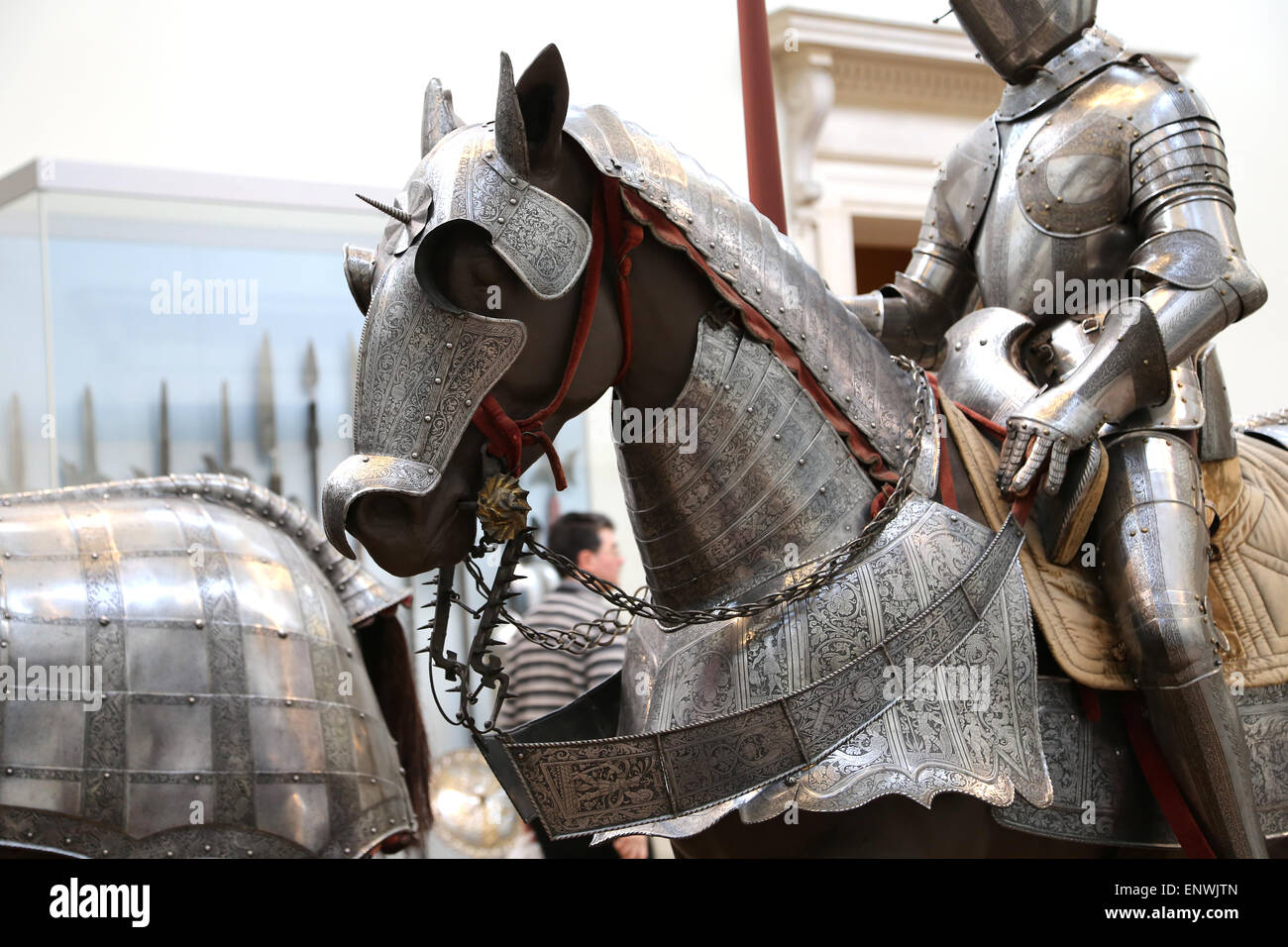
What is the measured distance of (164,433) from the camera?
4484 millimetres

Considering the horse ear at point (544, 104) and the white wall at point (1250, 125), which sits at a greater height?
the white wall at point (1250, 125)

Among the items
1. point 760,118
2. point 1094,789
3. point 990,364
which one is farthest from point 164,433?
point 1094,789

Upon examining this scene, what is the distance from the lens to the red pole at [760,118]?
2.73 m

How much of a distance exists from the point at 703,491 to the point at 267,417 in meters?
3.04

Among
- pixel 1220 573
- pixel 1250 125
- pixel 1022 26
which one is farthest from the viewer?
pixel 1250 125

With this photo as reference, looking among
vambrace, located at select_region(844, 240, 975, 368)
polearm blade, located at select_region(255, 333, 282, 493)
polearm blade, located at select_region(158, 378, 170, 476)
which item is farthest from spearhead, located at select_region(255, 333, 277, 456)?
vambrace, located at select_region(844, 240, 975, 368)

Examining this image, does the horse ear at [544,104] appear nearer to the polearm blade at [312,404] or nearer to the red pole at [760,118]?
the red pole at [760,118]

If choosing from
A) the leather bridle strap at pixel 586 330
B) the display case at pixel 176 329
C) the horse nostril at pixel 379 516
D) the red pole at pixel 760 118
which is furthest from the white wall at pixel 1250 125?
the horse nostril at pixel 379 516

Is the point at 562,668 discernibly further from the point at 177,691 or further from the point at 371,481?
the point at 371,481

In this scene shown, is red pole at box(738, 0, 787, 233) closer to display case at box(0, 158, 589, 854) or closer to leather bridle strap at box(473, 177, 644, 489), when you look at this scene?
leather bridle strap at box(473, 177, 644, 489)

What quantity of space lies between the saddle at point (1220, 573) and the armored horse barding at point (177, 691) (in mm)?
1585

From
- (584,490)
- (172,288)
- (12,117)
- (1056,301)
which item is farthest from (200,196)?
(1056,301)

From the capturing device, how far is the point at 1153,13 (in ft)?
21.2
